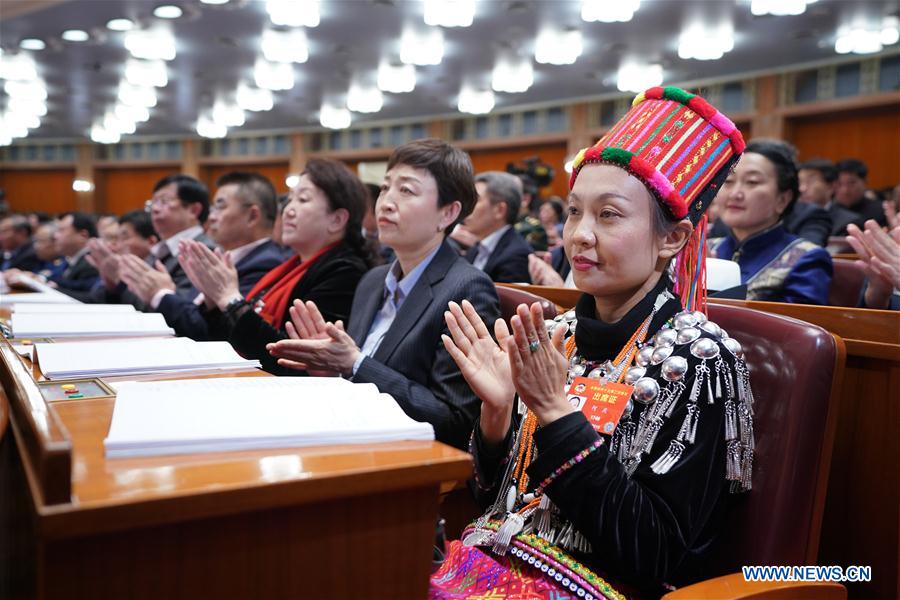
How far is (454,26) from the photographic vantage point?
24.7 ft

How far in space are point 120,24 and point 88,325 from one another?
7.23 meters

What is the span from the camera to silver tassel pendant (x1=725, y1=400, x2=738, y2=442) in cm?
106

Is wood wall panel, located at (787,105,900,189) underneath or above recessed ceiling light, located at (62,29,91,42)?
underneath

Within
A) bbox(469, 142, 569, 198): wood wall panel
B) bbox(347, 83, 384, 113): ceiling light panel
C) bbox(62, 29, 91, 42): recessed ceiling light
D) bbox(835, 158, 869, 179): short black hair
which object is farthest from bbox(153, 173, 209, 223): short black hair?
bbox(469, 142, 569, 198): wood wall panel

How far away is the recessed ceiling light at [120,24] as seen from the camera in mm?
7679

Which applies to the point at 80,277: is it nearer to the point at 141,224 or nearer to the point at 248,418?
the point at 141,224

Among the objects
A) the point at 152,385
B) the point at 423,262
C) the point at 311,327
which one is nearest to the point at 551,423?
the point at 152,385

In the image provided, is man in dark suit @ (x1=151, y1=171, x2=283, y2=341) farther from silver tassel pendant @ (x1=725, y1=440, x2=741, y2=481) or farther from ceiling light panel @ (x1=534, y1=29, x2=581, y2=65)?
ceiling light panel @ (x1=534, y1=29, x2=581, y2=65)

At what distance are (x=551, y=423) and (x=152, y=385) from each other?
58 centimetres

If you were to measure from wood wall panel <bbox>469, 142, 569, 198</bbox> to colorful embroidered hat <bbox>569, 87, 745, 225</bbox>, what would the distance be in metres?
10.3

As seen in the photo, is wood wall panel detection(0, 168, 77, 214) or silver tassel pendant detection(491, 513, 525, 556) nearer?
silver tassel pendant detection(491, 513, 525, 556)

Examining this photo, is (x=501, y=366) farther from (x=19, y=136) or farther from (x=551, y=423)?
(x=19, y=136)

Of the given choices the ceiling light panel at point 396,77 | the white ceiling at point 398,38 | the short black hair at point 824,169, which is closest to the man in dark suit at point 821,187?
the short black hair at point 824,169

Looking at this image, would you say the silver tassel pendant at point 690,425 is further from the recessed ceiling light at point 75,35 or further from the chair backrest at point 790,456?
the recessed ceiling light at point 75,35
